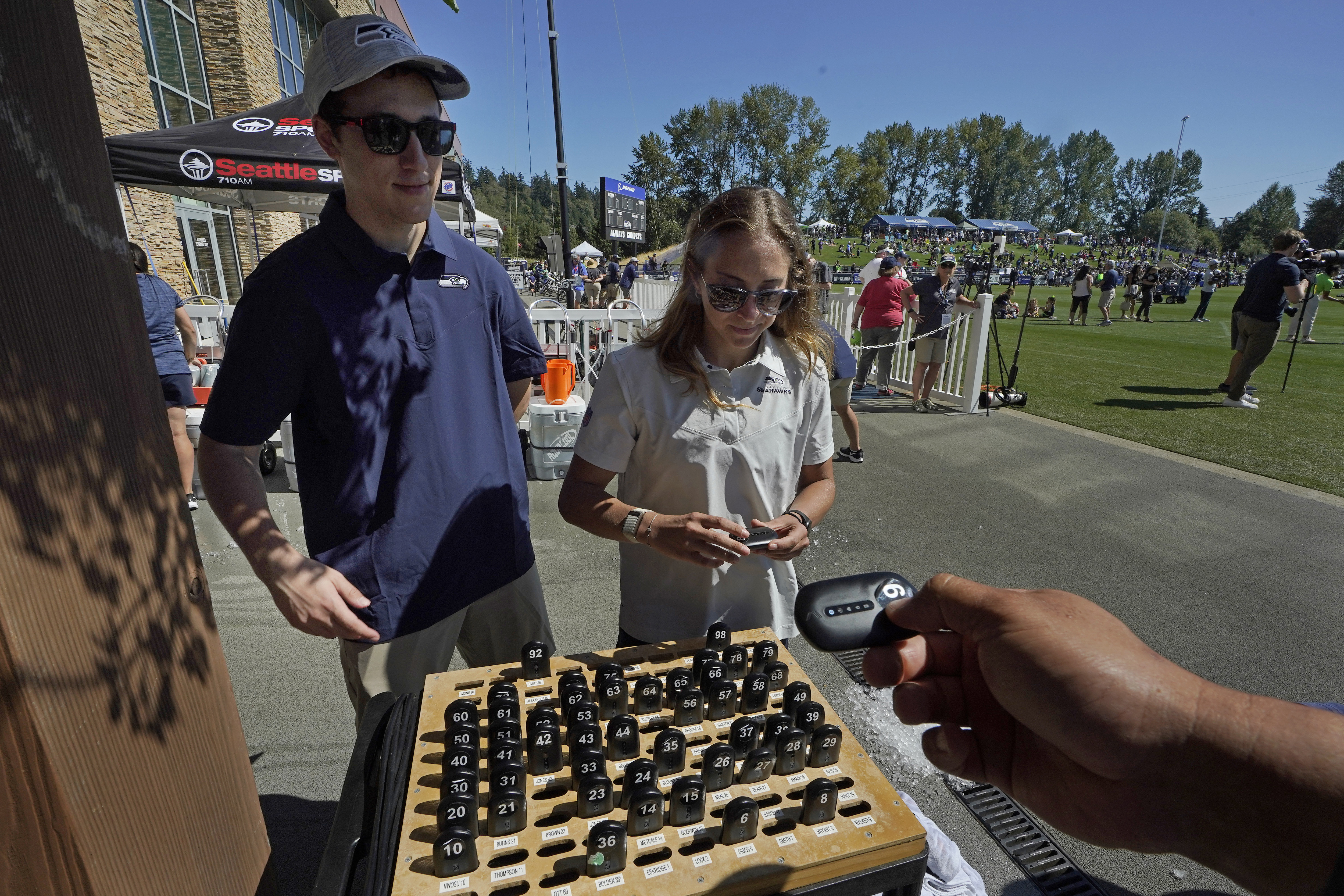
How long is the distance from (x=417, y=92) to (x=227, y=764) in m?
1.65

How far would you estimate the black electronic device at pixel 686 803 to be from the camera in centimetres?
115

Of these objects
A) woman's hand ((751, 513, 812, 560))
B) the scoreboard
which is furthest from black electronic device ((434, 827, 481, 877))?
the scoreboard

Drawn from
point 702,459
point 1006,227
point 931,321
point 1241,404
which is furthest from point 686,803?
point 1006,227

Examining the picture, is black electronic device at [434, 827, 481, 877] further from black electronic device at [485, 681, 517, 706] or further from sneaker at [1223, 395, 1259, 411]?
sneaker at [1223, 395, 1259, 411]

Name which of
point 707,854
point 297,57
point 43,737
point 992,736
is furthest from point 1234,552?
point 297,57

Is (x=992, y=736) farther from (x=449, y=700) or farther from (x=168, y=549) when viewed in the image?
(x=168, y=549)

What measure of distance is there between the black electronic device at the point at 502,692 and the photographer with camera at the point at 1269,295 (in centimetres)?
1119

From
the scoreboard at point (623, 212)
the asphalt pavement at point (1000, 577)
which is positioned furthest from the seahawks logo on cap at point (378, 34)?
the scoreboard at point (623, 212)

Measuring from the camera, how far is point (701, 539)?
5.76 feet

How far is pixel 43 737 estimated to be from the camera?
86cm

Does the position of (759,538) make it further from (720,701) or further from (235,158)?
(235,158)

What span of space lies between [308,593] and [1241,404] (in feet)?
40.5

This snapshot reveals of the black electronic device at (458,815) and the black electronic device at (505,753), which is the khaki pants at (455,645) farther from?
the black electronic device at (458,815)

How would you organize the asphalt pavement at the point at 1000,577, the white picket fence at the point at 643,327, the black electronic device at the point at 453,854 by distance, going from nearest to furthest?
the black electronic device at the point at 453,854, the asphalt pavement at the point at 1000,577, the white picket fence at the point at 643,327
